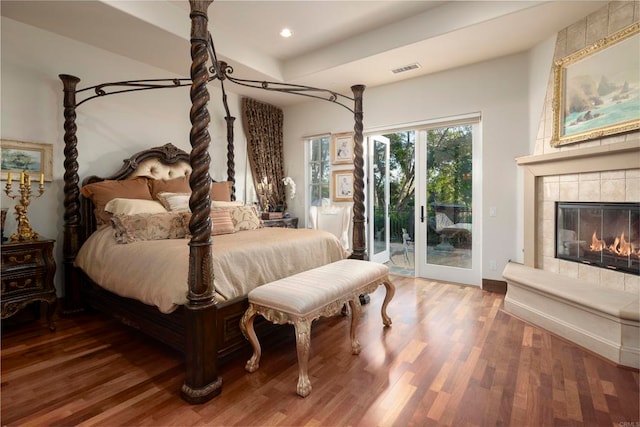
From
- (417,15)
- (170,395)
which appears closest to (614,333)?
(170,395)

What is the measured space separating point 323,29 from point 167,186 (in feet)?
8.19

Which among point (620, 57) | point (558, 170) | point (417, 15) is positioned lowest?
point (558, 170)

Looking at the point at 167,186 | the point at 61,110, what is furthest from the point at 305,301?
the point at 61,110

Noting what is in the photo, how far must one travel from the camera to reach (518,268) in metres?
3.46

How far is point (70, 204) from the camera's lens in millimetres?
3168

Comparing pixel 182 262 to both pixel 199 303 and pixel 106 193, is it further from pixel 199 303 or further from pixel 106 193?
pixel 106 193

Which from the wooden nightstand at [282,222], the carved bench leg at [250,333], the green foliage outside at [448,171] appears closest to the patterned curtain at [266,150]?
the wooden nightstand at [282,222]

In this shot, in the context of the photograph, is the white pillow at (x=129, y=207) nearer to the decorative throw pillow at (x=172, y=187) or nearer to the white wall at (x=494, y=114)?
the decorative throw pillow at (x=172, y=187)

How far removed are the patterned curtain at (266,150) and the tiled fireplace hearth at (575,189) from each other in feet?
11.6

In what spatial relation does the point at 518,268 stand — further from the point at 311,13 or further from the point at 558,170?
the point at 311,13

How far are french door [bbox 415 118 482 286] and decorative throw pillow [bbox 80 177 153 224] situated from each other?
138 inches

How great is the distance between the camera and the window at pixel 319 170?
17.6 feet

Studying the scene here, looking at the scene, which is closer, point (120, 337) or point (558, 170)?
point (120, 337)

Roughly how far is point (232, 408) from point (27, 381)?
1361mm
